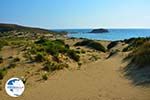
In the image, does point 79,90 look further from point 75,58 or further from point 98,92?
point 75,58

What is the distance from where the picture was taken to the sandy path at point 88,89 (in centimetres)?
1088

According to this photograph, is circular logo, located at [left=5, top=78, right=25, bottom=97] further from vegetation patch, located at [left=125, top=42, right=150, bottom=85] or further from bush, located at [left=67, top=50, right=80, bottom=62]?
bush, located at [left=67, top=50, right=80, bottom=62]

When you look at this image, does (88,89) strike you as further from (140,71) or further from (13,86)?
(140,71)

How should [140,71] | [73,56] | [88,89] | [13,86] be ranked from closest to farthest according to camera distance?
[13,86]
[88,89]
[140,71]
[73,56]

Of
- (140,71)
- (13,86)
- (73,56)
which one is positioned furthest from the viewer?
(73,56)

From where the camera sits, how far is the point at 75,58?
82.3 feet

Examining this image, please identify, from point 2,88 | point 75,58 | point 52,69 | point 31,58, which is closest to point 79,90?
point 2,88

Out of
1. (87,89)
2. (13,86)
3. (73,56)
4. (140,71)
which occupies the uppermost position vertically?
(13,86)

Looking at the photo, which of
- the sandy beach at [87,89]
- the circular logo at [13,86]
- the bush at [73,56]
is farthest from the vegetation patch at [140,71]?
the bush at [73,56]

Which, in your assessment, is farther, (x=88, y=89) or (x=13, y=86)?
(x=88, y=89)

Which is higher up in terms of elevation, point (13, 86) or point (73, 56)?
point (13, 86)

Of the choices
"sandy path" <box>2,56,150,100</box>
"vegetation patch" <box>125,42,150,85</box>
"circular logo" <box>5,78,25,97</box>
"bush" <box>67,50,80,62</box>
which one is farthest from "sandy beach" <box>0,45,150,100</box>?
"bush" <box>67,50,80,62</box>

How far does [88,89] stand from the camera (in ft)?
40.4

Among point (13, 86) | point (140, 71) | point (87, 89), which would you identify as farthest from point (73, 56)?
point (13, 86)
